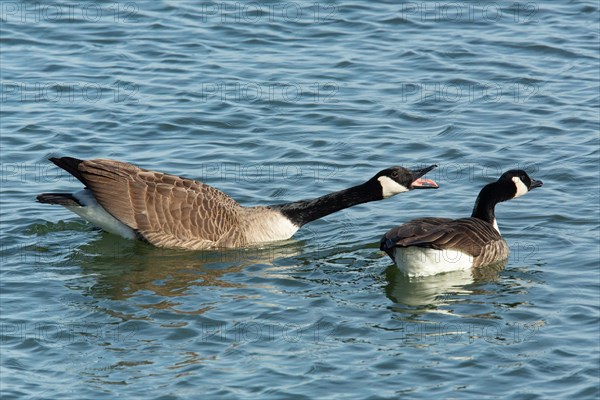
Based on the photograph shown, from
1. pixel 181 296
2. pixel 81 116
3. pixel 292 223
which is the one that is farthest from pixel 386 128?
pixel 181 296

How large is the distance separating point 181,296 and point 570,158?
6617 mm

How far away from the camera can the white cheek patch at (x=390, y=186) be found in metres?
14.6

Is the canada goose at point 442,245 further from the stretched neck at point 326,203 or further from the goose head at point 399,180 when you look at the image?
the stretched neck at point 326,203

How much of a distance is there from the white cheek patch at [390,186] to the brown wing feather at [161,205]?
1.87 meters

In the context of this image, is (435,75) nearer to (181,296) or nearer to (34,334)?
(181,296)

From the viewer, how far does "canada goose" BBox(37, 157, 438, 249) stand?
47.1 ft

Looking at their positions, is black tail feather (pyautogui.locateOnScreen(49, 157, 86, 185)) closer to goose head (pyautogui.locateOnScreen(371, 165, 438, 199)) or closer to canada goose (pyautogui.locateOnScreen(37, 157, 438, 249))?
canada goose (pyautogui.locateOnScreen(37, 157, 438, 249))

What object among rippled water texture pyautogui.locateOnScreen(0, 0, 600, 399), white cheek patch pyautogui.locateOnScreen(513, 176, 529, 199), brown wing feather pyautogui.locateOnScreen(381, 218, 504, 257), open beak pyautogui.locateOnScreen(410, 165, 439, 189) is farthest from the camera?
white cheek patch pyautogui.locateOnScreen(513, 176, 529, 199)

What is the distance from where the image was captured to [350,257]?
47.0 feet

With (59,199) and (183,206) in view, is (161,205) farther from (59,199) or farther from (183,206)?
(59,199)

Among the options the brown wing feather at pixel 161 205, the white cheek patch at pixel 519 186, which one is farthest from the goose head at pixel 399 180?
the brown wing feather at pixel 161 205

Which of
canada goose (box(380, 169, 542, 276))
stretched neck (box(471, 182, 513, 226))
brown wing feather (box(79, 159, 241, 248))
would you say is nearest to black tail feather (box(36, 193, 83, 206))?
brown wing feather (box(79, 159, 241, 248))

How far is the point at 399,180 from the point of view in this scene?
14.6 m

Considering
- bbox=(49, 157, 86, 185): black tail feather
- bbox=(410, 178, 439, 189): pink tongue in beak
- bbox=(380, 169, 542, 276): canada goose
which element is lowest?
bbox=(380, 169, 542, 276): canada goose
